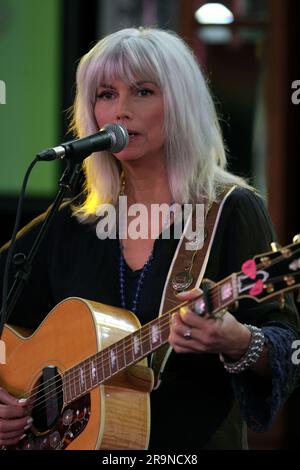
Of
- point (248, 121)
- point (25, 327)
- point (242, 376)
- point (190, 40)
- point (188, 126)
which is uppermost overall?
point (190, 40)

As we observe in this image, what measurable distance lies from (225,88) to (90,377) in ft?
9.44

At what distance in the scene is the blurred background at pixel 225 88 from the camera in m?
5.46

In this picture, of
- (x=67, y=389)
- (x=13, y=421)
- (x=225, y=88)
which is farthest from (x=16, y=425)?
(x=225, y=88)

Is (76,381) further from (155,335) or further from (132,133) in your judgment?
(132,133)

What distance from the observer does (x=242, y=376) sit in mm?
2744

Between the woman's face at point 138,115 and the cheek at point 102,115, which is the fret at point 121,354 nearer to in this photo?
the woman's face at point 138,115

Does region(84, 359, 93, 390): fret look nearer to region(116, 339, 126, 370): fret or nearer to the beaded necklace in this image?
region(116, 339, 126, 370): fret

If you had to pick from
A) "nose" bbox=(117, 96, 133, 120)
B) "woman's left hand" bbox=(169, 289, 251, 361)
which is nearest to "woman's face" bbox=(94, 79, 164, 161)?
"nose" bbox=(117, 96, 133, 120)

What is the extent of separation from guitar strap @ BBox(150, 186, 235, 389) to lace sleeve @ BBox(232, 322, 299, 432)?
24 centimetres

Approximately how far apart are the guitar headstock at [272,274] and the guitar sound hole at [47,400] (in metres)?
0.81

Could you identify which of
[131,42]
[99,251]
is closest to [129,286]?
[99,251]
